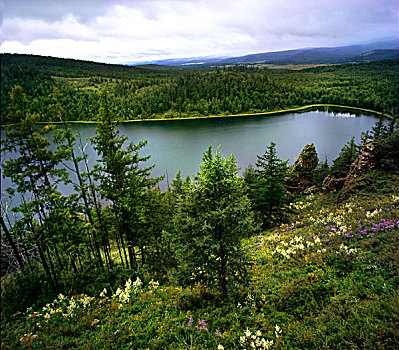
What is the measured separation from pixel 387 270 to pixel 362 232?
2.98m

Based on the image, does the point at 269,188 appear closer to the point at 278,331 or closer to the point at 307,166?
the point at 278,331

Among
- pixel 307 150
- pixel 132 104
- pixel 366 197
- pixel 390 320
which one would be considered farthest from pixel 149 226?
pixel 132 104

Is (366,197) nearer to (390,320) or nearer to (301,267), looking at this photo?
(301,267)

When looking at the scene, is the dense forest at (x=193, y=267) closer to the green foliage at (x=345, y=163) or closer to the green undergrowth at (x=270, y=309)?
the green undergrowth at (x=270, y=309)

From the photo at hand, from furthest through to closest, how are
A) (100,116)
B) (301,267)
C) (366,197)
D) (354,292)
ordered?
(366,197) → (100,116) → (301,267) → (354,292)

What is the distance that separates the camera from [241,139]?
59.8 meters

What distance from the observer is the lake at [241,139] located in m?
45.3

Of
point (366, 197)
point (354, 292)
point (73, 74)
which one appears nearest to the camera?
point (354, 292)

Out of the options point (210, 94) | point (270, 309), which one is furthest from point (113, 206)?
point (210, 94)

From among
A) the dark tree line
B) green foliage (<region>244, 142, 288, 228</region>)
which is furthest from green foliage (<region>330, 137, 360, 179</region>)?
green foliage (<region>244, 142, 288, 228</region>)

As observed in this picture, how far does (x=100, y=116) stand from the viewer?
10.6m

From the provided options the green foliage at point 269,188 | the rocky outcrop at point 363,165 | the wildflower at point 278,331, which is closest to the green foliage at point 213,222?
the wildflower at point 278,331

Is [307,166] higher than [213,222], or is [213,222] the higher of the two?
[213,222]

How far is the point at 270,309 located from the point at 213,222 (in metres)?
3.32
